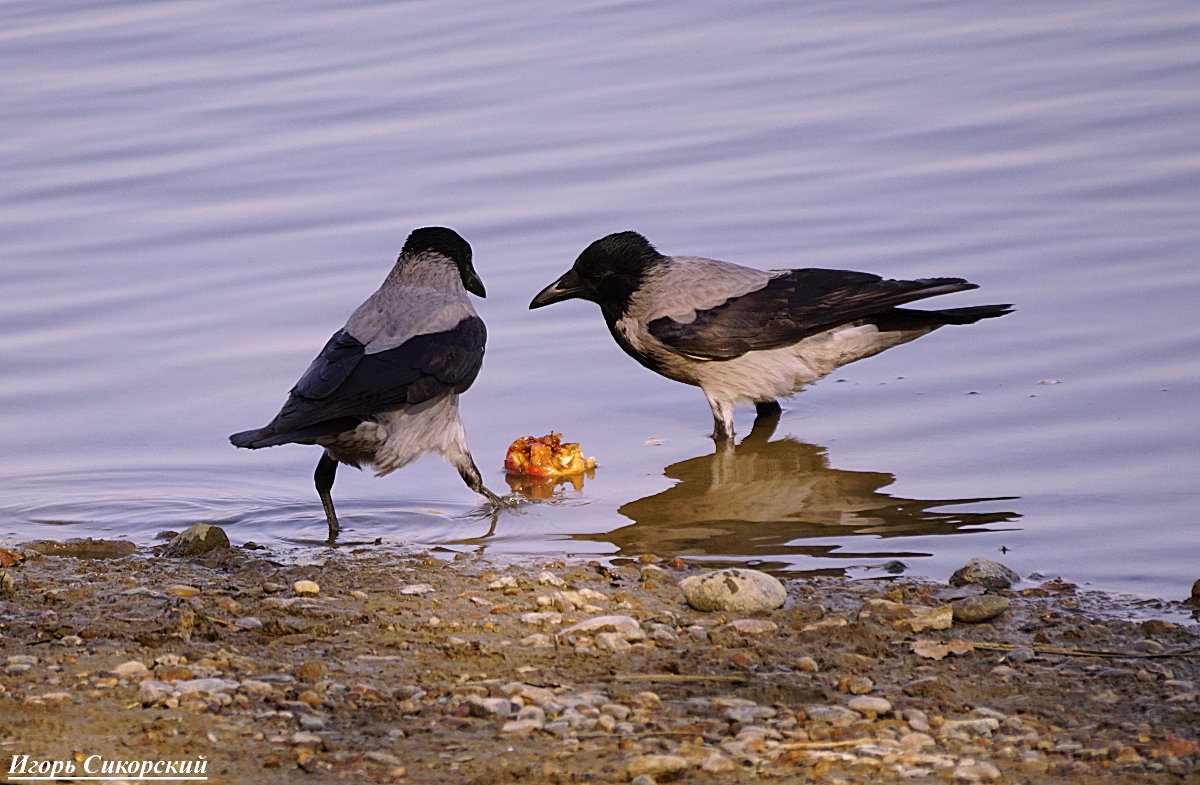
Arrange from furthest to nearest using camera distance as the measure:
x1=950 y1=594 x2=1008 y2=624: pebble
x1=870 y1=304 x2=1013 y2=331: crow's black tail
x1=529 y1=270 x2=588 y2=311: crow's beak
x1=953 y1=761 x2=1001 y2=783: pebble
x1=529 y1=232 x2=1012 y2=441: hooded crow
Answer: x1=529 y1=270 x2=588 y2=311: crow's beak, x1=870 y1=304 x2=1013 y2=331: crow's black tail, x1=529 y1=232 x2=1012 y2=441: hooded crow, x1=950 y1=594 x2=1008 y2=624: pebble, x1=953 y1=761 x2=1001 y2=783: pebble

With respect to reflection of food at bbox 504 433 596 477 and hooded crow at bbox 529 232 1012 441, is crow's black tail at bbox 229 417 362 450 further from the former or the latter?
hooded crow at bbox 529 232 1012 441

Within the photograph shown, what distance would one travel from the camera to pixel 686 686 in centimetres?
447

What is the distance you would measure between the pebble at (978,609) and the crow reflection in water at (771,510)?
1029mm

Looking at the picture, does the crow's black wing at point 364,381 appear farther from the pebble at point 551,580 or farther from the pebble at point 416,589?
the pebble at point 551,580

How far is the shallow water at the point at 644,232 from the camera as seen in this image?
704cm

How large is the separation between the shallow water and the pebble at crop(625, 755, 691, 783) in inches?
91.6

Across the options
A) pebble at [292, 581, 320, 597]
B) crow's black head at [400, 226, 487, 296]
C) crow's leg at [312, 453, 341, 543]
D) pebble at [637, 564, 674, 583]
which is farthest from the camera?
crow's black head at [400, 226, 487, 296]

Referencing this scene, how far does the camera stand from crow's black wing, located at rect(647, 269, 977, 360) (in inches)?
337

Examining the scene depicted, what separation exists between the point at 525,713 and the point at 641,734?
0.32 m

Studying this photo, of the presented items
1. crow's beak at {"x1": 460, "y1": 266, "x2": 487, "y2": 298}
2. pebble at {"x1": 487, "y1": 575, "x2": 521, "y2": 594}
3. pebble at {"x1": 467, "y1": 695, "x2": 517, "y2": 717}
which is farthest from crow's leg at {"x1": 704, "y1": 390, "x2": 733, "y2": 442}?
pebble at {"x1": 467, "y1": 695, "x2": 517, "y2": 717}

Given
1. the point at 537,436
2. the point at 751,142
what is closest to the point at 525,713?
the point at 537,436

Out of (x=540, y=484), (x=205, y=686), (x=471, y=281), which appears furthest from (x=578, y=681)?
(x=471, y=281)

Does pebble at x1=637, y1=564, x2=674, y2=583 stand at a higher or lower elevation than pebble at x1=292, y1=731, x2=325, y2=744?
higher

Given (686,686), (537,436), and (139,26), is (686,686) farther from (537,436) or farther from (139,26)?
(139,26)
